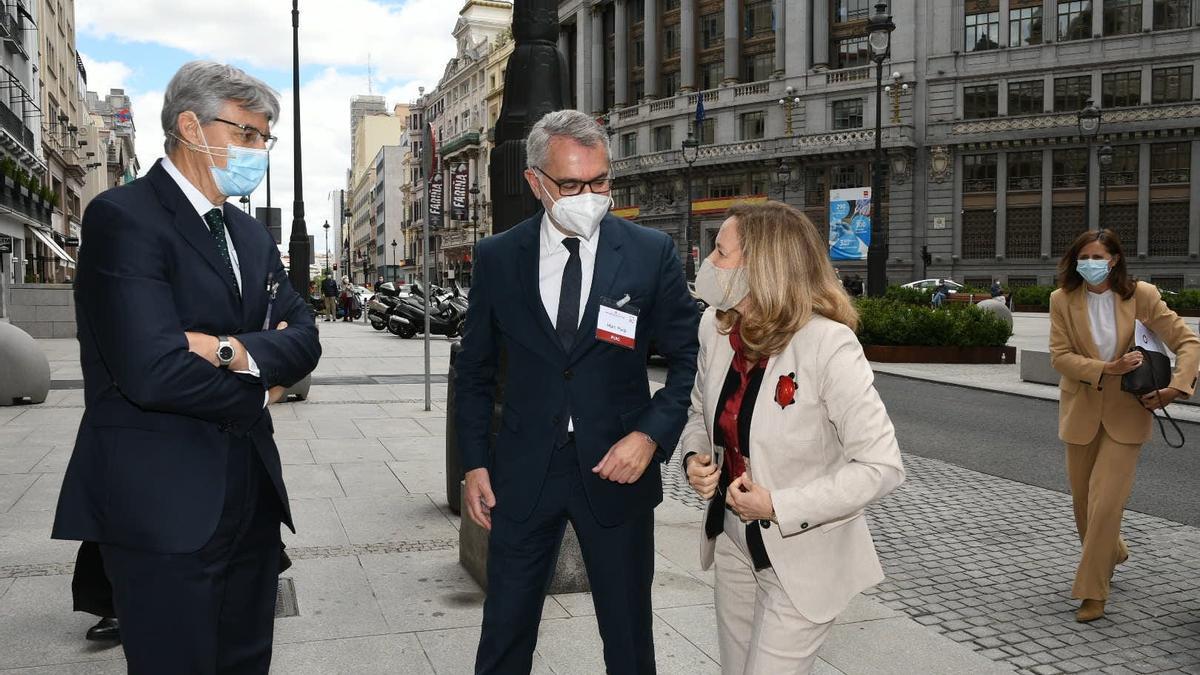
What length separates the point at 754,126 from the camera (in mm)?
62406

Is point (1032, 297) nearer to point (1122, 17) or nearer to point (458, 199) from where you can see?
point (1122, 17)

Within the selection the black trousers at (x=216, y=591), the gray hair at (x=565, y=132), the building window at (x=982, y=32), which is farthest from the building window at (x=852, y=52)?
the black trousers at (x=216, y=591)

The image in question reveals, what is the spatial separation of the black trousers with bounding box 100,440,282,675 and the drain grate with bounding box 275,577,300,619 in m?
1.82

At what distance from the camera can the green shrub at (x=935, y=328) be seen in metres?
18.6

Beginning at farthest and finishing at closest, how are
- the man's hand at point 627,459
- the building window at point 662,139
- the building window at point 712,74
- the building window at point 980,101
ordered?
1. the building window at point 662,139
2. the building window at point 712,74
3. the building window at point 980,101
4. the man's hand at point 627,459

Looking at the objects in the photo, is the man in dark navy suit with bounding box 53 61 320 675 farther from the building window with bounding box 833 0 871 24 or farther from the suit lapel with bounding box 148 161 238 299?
the building window with bounding box 833 0 871 24

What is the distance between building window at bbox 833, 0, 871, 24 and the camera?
58684mm

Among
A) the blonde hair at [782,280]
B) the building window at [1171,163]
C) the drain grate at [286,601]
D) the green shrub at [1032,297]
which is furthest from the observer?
the building window at [1171,163]

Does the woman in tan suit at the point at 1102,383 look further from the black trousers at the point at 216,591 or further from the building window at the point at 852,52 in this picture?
the building window at the point at 852,52

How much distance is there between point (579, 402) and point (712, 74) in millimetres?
67236

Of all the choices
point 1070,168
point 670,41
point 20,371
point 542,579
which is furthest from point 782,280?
point 670,41

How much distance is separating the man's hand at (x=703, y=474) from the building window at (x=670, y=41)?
231 ft

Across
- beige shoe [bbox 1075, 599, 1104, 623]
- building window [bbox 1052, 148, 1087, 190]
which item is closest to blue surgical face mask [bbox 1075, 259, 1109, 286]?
beige shoe [bbox 1075, 599, 1104, 623]

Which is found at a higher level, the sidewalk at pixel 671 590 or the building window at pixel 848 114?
the building window at pixel 848 114
